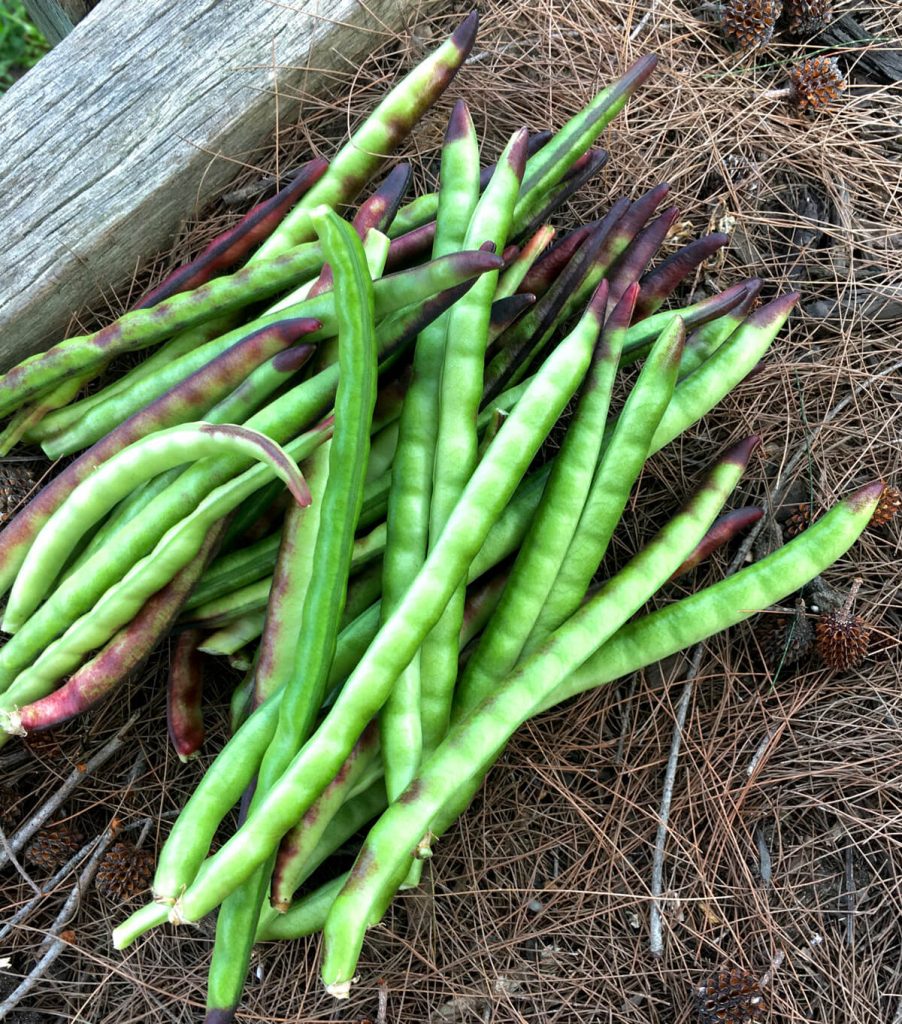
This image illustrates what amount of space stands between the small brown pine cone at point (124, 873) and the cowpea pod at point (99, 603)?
0.52 metres

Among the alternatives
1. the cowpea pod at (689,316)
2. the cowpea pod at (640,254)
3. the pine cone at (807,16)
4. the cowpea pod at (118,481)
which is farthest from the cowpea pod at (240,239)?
the pine cone at (807,16)

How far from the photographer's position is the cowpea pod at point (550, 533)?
6.38 ft

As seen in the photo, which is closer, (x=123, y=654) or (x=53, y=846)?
(x=123, y=654)

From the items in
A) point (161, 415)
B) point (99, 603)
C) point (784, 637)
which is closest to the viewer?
point (99, 603)

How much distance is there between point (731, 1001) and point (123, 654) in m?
1.71

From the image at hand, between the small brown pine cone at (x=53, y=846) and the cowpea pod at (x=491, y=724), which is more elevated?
the small brown pine cone at (x=53, y=846)

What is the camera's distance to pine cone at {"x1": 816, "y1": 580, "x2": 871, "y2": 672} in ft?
7.52

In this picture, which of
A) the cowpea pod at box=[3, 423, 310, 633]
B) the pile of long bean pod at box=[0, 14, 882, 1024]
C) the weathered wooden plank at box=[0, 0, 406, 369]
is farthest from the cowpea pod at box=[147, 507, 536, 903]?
the weathered wooden plank at box=[0, 0, 406, 369]

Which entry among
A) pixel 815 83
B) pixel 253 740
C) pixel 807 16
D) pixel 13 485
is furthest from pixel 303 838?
pixel 807 16

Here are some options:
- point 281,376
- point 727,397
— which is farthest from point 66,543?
point 727,397

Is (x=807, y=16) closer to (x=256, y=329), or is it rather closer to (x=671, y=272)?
(x=671, y=272)

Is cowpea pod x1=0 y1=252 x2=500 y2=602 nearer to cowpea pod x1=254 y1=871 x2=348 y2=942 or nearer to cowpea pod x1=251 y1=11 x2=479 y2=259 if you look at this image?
cowpea pod x1=251 y1=11 x2=479 y2=259

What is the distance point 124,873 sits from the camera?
2.15m

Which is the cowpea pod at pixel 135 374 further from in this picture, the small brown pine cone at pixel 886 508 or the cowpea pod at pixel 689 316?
the small brown pine cone at pixel 886 508
